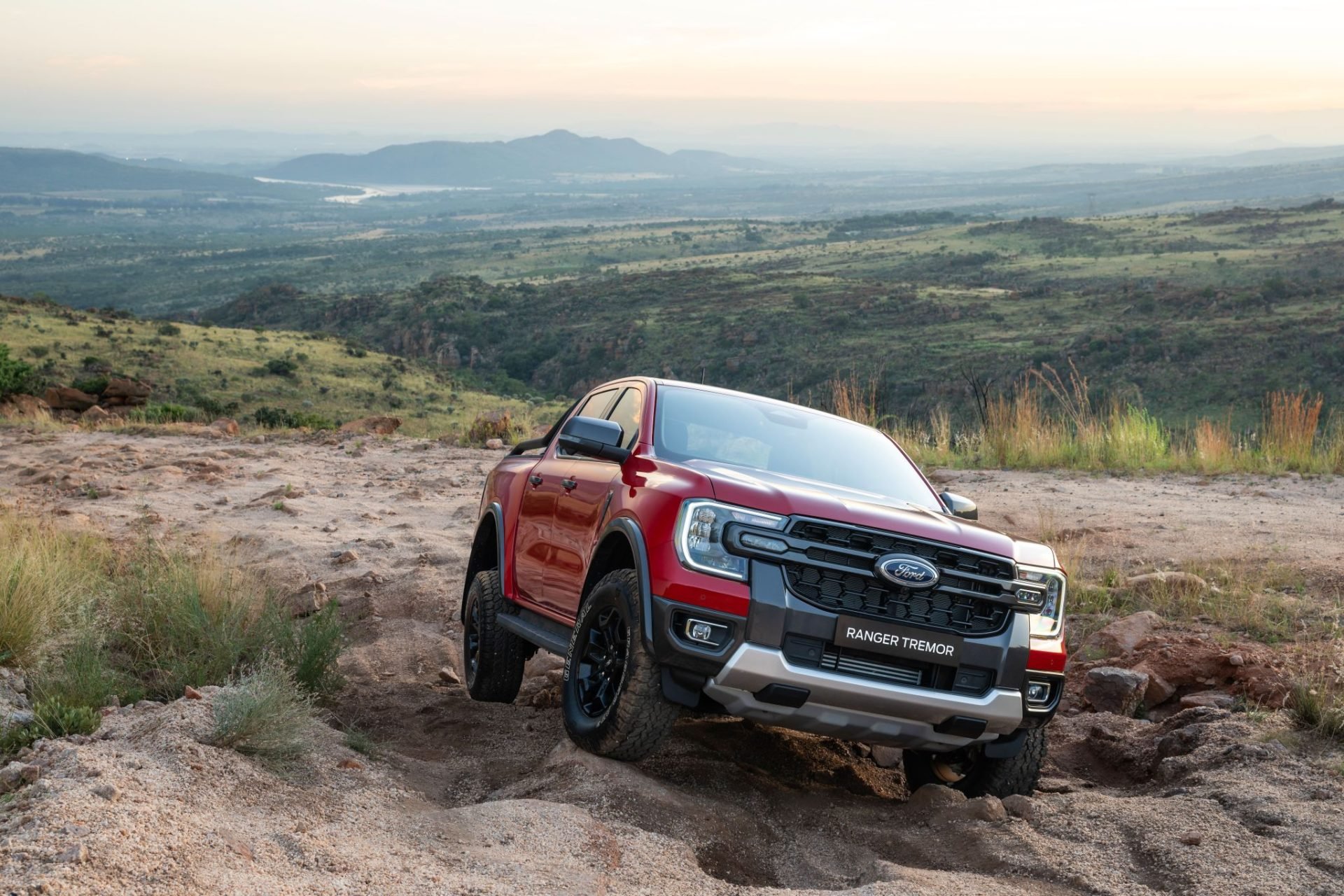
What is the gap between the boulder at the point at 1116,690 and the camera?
7.74 meters

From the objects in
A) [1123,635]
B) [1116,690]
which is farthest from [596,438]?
[1123,635]

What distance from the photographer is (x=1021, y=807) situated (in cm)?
566

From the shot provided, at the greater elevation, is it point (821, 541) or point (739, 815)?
point (821, 541)

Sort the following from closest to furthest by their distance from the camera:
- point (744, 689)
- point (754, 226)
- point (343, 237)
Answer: point (744, 689) → point (754, 226) → point (343, 237)

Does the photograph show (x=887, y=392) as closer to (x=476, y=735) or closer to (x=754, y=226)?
(x=476, y=735)

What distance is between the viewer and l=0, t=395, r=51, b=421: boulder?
21359 mm

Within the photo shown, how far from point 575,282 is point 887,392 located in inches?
2039

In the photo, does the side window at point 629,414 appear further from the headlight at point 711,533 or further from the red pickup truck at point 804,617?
the headlight at point 711,533

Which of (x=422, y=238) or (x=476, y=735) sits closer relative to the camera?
(x=476, y=735)

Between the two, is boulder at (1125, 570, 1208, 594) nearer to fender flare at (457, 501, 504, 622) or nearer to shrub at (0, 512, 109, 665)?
fender flare at (457, 501, 504, 622)

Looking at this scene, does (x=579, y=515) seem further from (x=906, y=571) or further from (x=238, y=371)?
(x=238, y=371)

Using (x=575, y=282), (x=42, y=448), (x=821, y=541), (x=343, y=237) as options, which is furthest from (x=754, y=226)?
(x=821, y=541)

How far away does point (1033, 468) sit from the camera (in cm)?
1616

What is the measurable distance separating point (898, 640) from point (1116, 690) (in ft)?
10.5
